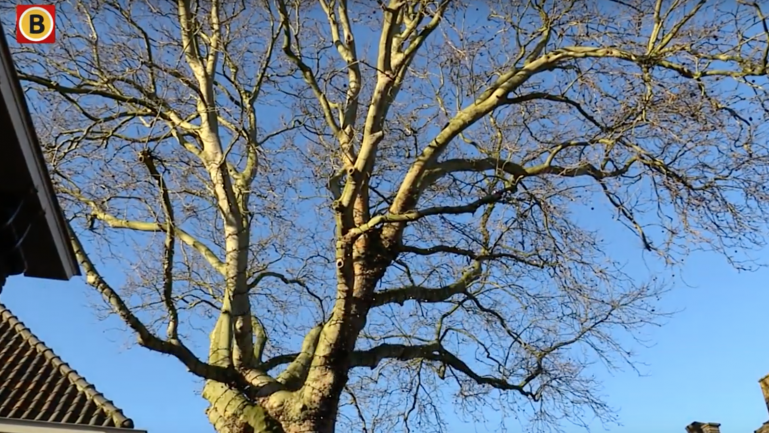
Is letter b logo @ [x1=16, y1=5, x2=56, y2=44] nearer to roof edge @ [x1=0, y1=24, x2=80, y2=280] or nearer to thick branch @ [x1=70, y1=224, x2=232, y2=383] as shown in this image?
thick branch @ [x1=70, y1=224, x2=232, y2=383]

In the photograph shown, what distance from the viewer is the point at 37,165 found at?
14.5 feet

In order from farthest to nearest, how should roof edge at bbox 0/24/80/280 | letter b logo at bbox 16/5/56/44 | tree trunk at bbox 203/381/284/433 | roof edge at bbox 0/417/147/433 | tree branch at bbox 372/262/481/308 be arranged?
roof edge at bbox 0/417/147/433
letter b logo at bbox 16/5/56/44
tree branch at bbox 372/262/481/308
tree trunk at bbox 203/381/284/433
roof edge at bbox 0/24/80/280

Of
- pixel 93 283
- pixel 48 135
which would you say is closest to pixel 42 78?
pixel 48 135

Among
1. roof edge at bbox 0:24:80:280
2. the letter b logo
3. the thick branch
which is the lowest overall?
roof edge at bbox 0:24:80:280

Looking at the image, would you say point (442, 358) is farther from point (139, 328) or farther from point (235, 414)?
point (139, 328)

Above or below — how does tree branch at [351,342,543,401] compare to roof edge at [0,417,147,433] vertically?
above

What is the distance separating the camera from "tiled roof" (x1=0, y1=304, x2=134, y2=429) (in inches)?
372

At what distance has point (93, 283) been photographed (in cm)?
645

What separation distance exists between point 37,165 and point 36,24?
4994 mm

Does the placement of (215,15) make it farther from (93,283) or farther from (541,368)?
(541,368)

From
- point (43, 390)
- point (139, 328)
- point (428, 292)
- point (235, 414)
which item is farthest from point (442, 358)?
point (43, 390)

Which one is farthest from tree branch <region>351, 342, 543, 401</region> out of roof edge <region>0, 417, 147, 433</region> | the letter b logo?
the letter b logo

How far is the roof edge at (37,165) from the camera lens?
3.96m

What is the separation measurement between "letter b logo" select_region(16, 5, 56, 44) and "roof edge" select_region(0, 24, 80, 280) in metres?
4.43
